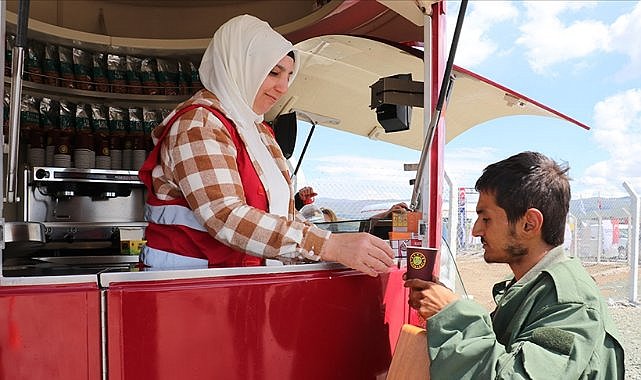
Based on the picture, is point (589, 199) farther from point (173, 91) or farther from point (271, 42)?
point (271, 42)

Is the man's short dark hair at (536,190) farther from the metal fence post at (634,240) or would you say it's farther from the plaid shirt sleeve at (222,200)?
the metal fence post at (634,240)

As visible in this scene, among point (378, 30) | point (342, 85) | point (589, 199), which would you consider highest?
point (378, 30)

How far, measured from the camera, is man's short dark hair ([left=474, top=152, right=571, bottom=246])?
1.33 m

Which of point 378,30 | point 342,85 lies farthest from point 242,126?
point 342,85

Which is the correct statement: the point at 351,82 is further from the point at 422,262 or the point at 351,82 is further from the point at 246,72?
the point at 422,262

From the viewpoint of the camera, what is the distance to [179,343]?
1131 millimetres

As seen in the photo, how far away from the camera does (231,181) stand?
1.28 metres

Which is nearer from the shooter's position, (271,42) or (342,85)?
(271,42)

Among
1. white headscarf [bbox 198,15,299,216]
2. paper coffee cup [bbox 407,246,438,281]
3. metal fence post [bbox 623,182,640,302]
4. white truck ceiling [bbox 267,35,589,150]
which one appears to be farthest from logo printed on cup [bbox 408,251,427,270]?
metal fence post [bbox 623,182,640,302]

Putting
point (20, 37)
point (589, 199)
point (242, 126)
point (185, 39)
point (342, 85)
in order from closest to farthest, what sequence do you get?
point (20, 37), point (242, 126), point (342, 85), point (185, 39), point (589, 199)

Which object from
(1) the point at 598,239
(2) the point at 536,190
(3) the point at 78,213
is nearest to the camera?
(2) the point at 536,190

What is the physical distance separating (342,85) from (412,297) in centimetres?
200

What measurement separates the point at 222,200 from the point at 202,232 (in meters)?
0.16

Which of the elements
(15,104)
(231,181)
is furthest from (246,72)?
(15,104)
